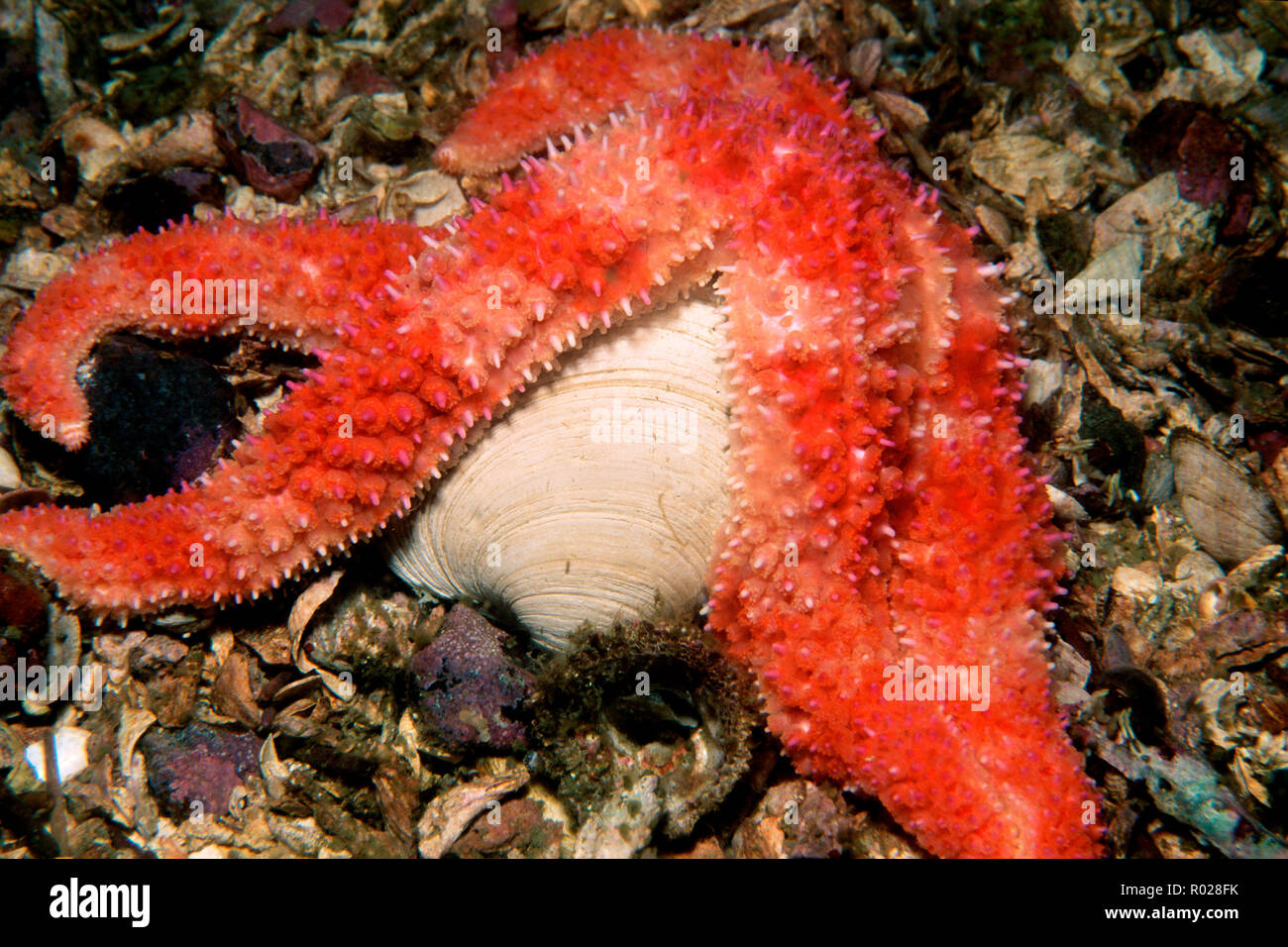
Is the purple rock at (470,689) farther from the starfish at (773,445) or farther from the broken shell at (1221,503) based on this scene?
the broken shell at (1221,503)

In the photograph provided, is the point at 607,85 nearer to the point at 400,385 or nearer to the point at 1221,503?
the point at 400,385

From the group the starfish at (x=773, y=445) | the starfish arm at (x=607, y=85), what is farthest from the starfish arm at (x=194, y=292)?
the starfish arm at (x=607, y=85)

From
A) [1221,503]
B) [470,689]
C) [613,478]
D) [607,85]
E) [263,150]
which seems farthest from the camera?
[263,150]

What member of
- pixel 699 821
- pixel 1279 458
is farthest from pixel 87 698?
pixel 1279 458

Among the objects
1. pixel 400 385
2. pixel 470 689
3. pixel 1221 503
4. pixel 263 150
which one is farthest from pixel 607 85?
pixel 1221 503

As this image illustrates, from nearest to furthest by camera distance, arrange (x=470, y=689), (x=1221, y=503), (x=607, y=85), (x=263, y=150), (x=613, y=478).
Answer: (x=613, y=478) → (x=470, y=689) → (x=1221, y=503) → (x=607, y=85) → (x=263, y=150)

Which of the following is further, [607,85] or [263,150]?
[263,150]
